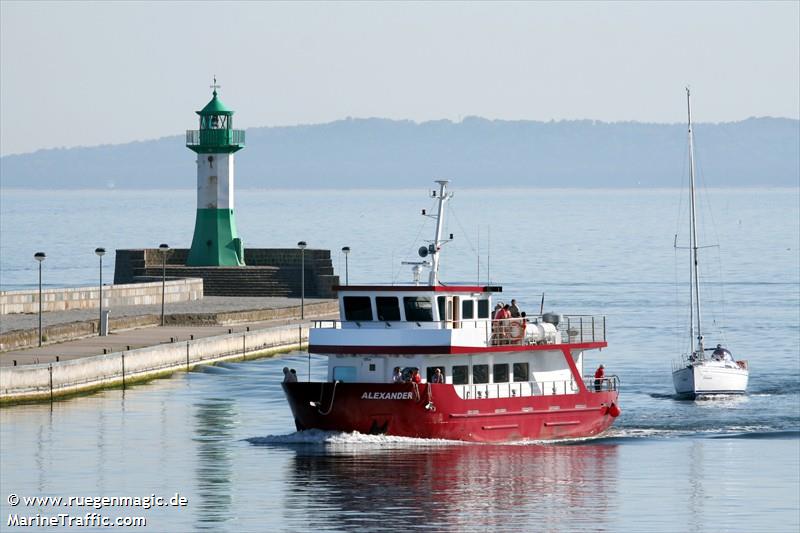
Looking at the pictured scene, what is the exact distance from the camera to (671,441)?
50.9 metres

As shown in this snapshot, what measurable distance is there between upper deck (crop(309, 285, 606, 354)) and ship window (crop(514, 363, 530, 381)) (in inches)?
47.1

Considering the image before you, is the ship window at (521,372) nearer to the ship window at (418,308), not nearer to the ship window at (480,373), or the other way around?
the ship window at (480,373)

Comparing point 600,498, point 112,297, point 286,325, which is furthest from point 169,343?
point 600,498

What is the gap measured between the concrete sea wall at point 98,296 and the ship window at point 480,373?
31517 millimetres

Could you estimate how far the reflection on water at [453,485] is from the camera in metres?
38.5

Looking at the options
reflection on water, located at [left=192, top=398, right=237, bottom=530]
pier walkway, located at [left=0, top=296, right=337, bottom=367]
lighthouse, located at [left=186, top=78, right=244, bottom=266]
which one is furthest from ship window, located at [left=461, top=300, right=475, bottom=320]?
lighthouse, located at [left=186, top=78, right=244, bottom=266]

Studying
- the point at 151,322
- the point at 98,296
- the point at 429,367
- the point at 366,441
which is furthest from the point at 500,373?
the point at 98,296

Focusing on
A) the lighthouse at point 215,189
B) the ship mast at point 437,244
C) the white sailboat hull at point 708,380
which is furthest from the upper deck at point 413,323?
the lighthouse at point 215,189

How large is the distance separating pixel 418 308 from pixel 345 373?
2433 millimetres

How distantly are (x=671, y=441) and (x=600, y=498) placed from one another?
33.1ft

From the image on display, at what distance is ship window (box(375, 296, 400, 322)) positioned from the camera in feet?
151

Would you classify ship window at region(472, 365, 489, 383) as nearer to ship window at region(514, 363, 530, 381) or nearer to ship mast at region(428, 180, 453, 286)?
ship window at region(514, 363, 530, 381)

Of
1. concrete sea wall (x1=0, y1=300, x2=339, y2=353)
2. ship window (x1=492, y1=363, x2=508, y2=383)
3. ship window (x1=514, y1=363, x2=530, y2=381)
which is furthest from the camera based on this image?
concrete sea wall (x1=0, y1=300, x2=339, y2=353)

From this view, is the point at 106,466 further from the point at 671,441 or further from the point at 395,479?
the point at 671,441
